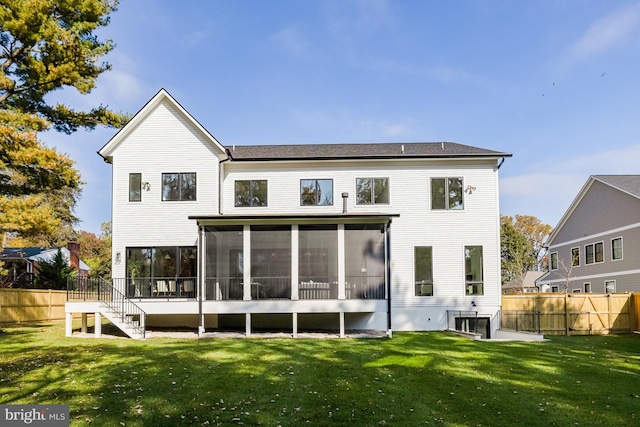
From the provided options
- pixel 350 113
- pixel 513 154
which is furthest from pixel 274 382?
pixel 350 113

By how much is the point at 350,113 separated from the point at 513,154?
1097 cm

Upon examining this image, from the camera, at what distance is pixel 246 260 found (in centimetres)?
1602

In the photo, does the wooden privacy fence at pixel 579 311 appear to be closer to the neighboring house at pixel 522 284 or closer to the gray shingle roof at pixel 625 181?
the gray shingle roof at pixel 625 181

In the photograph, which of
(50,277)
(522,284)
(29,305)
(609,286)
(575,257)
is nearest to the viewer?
(29,305)

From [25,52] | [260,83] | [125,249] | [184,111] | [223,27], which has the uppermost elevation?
[223,27]

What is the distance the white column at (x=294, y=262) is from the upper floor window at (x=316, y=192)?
9.67 ft

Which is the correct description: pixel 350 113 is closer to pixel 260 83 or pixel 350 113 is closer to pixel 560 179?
pixel 260 83

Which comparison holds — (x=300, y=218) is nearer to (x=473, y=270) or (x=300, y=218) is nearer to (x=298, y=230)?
(x=298, y=230)

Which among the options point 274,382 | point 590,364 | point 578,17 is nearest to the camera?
point 274,382

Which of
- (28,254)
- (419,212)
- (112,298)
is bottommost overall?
(112,298)

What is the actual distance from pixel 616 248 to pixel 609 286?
89.4 inches

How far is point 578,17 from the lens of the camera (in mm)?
18594

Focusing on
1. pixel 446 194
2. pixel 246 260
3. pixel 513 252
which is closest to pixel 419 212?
pixel 446 194

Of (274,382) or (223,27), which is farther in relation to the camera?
(223,27)
